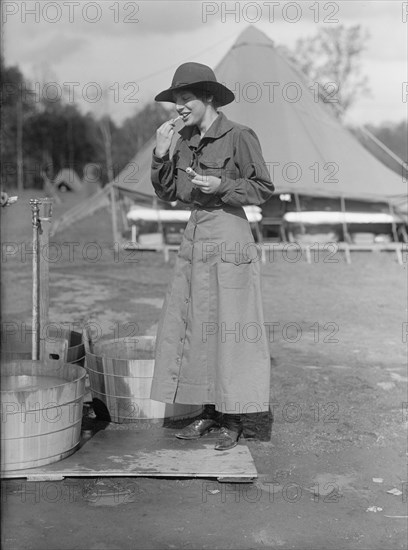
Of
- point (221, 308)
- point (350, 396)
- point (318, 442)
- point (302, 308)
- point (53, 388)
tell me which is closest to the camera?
point (53, 388)

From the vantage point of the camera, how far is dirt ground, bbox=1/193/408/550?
9.98ft

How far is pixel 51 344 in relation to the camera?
453 cm

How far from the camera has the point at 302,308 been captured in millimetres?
8430

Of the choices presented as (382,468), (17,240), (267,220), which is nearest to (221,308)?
(382,468)

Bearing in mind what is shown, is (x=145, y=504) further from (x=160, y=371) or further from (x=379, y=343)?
(x=379, y=343)

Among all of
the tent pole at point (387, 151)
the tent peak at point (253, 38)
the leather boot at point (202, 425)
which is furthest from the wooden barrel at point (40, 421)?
the tent peak at point (253, 38)

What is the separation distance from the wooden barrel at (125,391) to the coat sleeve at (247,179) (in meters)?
1.09

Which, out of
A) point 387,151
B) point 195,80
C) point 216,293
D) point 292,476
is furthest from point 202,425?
point 387,151

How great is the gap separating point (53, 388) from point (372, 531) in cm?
152

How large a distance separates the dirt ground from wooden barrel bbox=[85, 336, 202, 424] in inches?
20.6

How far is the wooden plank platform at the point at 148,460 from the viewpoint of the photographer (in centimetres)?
354

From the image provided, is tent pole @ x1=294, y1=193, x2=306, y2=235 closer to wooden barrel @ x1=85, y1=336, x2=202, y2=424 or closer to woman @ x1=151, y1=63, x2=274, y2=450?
wooden barrel @ x1=85, y1=336, x2=202, y2=424

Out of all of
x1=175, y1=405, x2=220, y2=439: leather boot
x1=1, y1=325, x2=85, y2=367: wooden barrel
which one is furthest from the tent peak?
x1=175, y1=405, x2=220, y2=439: leather boot

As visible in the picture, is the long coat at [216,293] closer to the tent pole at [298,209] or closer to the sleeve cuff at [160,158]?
the sleeve cuff at [160,158]
